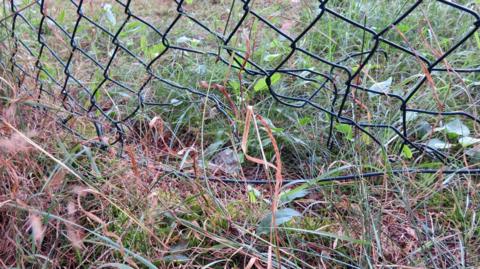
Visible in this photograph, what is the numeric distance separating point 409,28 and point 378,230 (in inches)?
36.8

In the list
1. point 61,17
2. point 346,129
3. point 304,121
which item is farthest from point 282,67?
point 61,17

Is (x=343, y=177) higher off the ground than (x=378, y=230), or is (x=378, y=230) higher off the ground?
(x=343, y=177)

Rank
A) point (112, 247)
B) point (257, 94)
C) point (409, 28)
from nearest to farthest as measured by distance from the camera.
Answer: point (112, 247) < point (257, 94) < point (409, 28)

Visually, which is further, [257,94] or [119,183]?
[257,94]

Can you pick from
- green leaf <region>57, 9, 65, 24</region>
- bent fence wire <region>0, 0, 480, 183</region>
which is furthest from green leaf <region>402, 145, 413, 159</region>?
green leaf <region>57, 9, 65, 24</region>

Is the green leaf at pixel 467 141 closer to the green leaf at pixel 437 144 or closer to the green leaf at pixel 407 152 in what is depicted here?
the green leaf at pixel 437 144

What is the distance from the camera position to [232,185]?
3.93 ft

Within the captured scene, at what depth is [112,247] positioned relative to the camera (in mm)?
874

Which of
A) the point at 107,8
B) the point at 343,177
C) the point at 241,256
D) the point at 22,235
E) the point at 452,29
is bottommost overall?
the point at 22,235

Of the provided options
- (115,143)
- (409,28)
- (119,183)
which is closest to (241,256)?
(119,183)

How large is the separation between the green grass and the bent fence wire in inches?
0.4

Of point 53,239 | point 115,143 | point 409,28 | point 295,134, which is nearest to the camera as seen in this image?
point 53,239

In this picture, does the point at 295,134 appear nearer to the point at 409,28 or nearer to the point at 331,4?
the point at 409,28

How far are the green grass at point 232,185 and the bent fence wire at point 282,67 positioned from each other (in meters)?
0.01
